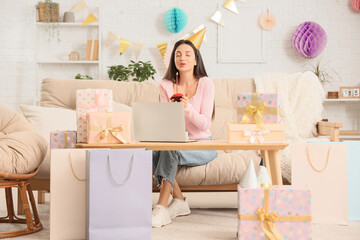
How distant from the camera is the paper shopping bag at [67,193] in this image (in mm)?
1972

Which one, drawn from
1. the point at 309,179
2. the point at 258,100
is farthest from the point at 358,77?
the point at 258,100

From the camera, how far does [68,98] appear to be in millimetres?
3160

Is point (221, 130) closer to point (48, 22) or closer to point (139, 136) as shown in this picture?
point (139, 136)

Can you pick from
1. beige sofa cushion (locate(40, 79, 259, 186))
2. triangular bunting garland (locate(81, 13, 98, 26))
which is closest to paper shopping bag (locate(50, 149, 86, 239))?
beige sofa cushion (locate(40, 79, 259, 186))

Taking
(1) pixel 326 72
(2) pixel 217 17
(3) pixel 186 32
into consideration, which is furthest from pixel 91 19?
(1) pixel 326 72

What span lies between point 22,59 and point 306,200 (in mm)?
4141

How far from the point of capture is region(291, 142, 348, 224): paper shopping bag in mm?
2297

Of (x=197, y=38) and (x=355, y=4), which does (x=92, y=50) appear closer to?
(x=197, y=38)

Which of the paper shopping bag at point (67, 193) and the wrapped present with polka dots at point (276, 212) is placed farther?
the paper shopping bag at point (67, 193)

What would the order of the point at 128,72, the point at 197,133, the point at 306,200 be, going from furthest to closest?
the point at 128,72 < the point at 197,133 < the point at 306,200

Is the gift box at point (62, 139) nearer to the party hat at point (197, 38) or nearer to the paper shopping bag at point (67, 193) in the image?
A: the paper shopping bag at point (67, 193)

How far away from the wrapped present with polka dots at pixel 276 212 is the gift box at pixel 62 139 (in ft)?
2.70

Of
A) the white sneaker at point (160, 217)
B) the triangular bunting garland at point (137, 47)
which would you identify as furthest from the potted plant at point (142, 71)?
the white sneaker at point (160, 217)

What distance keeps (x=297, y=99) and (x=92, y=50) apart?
8.50ft
